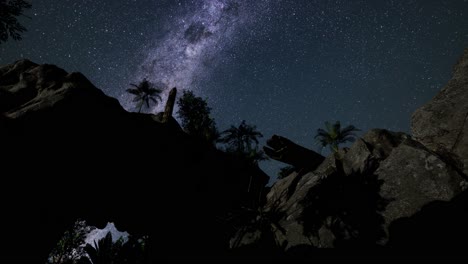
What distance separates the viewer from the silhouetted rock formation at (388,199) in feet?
21.2

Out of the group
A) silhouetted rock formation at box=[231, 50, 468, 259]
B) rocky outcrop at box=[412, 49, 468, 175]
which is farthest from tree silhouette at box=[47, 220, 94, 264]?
rocky outcrop at box=[412, 49, 468, 175]

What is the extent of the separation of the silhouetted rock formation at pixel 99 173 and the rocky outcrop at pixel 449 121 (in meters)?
8.18

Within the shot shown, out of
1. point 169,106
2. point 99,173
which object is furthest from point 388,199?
point 169,106

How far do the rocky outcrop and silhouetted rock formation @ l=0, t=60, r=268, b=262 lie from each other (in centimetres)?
818

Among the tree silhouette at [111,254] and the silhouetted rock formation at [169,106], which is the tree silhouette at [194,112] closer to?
the silhouetted rock formation at [169,106]

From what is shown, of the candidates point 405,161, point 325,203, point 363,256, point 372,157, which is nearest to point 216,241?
point 325,203

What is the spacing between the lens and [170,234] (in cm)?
1216

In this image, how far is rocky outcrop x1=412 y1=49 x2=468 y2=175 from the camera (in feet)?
23.8

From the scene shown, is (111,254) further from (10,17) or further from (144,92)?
(144,92)

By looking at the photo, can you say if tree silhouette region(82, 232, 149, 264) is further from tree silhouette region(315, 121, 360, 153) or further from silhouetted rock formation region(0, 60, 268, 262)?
tree silhouette region(315, 121, 360, 153)

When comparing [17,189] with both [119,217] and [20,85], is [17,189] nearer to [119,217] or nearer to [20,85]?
[20,85]

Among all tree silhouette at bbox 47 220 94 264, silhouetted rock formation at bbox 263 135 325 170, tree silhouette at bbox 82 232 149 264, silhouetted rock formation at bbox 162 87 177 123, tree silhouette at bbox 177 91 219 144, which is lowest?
tree silhouette at bbox 82 232 149 264

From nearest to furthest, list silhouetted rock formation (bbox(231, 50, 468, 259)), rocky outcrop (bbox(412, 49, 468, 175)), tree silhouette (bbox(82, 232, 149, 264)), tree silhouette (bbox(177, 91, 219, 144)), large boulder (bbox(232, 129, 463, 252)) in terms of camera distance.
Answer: silhouetted rock formation (bbox(231, 50, 468, 259)) → large boulder (bbox(232, 129, 463, 252)) → rocky outcrop (bbox(412, 49, 468, 175)) → tree silhouette (bbox(82, 232, 149, 264)) → tree silhouette (bbox(177, 91, 219, 144))

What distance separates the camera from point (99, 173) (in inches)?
388
